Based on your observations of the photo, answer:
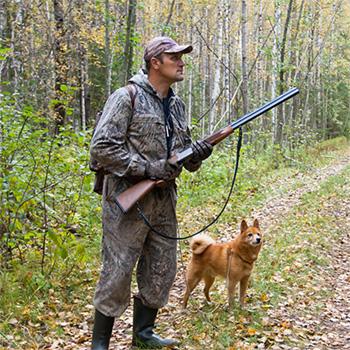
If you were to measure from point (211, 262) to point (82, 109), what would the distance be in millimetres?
16343

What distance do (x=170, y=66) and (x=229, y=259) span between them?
248 centimetres

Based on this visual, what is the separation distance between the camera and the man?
3697 mm

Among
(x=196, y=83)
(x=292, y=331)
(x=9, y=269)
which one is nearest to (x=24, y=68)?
(x=9, y=269)

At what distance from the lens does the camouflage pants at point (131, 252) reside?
3.83 m

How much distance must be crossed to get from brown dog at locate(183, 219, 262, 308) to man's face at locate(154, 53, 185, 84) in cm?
206

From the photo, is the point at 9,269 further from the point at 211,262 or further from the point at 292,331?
the point at 292,331

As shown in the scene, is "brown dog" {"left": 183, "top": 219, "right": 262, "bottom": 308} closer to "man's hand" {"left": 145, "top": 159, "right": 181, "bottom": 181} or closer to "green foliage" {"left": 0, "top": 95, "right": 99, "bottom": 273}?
"green foliage" {"left": 0, "top": 95, "right": 99, "bottom": 273}

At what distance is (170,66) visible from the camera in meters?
3.83

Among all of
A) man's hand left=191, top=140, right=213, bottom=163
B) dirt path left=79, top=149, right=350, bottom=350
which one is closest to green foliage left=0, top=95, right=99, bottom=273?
dirt path left=79, top=149, right=350, bottom=350

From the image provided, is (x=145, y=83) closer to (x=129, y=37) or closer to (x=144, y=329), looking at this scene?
(x=144, y=329)

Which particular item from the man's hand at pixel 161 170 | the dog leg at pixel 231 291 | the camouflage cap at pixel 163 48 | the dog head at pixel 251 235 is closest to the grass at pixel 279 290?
the dog leg at pixel 231 291

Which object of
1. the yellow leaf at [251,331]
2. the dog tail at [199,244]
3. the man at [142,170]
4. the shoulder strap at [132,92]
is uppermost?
the shoulder strap at [132,92]

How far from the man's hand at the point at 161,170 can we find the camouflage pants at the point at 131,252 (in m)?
0.23

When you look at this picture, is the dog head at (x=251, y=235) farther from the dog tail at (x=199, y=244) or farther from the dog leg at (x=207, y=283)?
the dog leg at (x=207, y=283)
